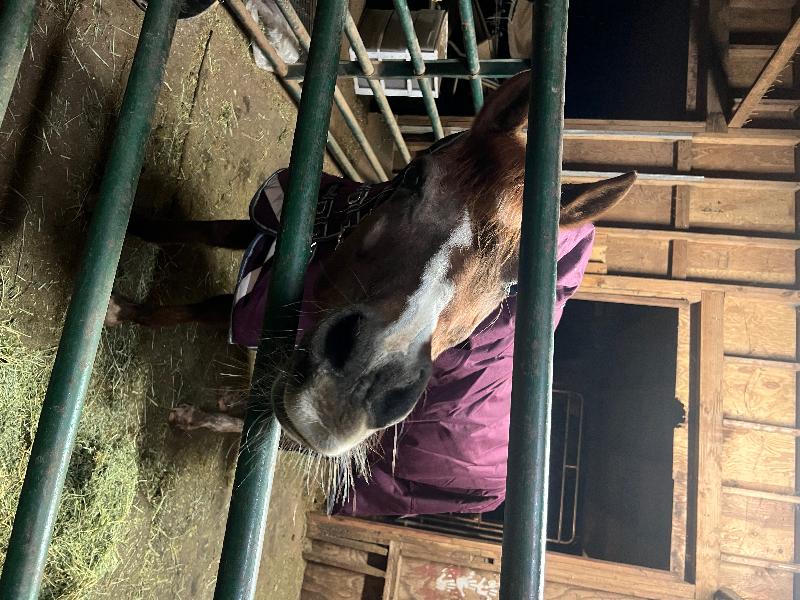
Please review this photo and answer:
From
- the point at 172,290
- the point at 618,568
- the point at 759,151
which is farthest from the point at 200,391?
the point at 759,151

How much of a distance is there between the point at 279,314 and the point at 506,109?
0.88 meters

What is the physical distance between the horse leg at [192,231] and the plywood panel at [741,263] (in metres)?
3.46

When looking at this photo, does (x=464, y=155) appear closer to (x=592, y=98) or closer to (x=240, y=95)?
(x=240, y=95)

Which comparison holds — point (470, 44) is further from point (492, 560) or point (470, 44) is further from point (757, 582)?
point (757, 582)

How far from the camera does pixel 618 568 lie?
12.8ft

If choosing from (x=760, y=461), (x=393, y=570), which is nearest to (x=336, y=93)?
(x=393, y=570)

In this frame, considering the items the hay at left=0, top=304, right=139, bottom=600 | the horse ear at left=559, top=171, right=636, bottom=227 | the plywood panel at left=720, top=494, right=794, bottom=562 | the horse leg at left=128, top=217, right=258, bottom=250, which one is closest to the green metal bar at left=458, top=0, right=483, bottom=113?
the horse ear at left=559, top=171, right=636, bottom=227

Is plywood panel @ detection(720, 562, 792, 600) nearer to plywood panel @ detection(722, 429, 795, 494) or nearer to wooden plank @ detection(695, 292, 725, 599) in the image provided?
wooden plank @ detection(695, 292, 725, 599)

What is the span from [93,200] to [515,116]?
1.48 m

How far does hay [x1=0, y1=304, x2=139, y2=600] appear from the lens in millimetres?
1651

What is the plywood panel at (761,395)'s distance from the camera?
412 cm

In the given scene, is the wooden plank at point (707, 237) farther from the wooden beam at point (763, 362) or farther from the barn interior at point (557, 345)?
the wooden beam at point (763, 362)

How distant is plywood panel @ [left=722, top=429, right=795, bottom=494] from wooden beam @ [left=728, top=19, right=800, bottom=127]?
2.29 meters

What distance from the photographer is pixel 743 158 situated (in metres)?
3.97
